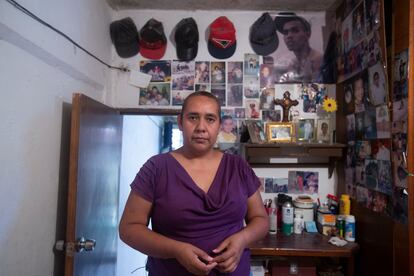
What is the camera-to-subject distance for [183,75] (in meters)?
1.77

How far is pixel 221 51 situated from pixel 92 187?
119 cm

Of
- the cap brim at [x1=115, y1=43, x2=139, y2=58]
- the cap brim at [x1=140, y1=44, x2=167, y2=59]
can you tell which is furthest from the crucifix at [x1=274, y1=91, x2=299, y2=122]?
the cap brim at [x1=115, y1=43, x2=139, y2=58]

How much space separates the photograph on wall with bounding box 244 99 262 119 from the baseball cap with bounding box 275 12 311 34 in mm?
532

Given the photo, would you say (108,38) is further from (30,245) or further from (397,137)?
(397,137)

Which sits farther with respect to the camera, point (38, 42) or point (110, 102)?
point (110, 102)

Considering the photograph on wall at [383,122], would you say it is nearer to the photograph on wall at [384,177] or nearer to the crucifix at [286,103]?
the photograph on wall at [384,177]

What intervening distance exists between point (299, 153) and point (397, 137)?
596 mm

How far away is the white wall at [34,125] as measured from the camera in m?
0.84

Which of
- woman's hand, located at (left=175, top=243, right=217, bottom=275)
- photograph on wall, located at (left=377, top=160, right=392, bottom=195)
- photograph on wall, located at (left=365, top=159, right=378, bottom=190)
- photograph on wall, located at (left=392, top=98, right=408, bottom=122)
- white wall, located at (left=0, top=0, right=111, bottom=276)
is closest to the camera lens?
woman's hand, located at (left=175, top=243, right=217, bottom=275)

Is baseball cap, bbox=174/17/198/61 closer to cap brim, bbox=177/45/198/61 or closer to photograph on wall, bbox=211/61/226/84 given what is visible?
cap brim, bbox=177/45/198/61

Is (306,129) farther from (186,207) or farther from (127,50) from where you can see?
(127,50)

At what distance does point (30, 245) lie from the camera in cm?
96

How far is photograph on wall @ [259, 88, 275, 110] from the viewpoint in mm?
1754

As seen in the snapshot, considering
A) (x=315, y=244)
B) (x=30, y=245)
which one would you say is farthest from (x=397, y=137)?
(x=30, y=245)
